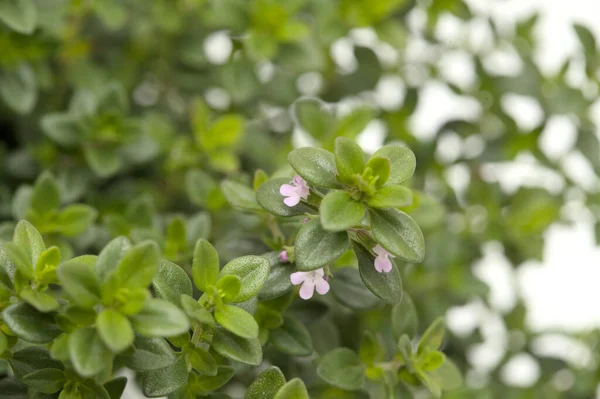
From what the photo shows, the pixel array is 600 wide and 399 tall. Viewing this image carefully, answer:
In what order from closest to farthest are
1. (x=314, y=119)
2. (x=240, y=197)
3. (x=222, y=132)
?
(x=240, y=197) < (x=314, y=119) < (x=222, y=132)

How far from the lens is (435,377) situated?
0.93m

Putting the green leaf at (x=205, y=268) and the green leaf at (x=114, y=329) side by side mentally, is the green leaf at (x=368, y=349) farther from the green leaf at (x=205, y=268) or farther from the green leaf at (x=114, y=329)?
the green leaf at (x=114, y=329)

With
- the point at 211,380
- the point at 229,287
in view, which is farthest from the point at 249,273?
the point at 211,380

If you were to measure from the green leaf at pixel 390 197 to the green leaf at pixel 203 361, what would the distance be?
0.24 meters

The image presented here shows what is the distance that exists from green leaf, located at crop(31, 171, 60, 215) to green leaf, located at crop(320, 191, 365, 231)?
51cm

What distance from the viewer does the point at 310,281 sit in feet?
2.61

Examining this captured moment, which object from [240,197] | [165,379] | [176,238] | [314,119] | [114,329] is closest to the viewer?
[114,329]

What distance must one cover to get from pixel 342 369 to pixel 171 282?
0.27 m

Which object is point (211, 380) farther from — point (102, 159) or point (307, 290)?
point (102, 159)

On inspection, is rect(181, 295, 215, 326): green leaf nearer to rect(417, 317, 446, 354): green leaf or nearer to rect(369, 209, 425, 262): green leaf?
rect(369, 209, 425, 262): green leaf

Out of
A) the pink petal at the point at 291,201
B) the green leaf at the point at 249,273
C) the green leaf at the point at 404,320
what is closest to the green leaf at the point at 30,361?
the green leaf at the point at 249,273

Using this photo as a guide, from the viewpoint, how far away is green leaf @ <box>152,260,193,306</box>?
78 cm

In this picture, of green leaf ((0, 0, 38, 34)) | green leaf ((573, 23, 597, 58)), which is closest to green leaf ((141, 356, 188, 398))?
green leaf ((0, 0, 38, 34))

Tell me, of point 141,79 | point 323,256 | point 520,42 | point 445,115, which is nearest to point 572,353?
point 445,115
